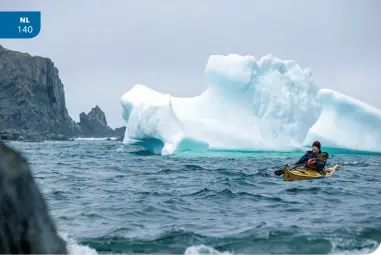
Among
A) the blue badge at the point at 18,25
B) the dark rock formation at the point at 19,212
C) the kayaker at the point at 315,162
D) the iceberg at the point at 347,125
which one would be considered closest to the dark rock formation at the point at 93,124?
the iceberg at the point at 347,125

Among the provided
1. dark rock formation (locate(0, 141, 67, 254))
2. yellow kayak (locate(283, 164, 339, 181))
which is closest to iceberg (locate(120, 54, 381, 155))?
yellow kayak (locate(283, 164, 339, 181))

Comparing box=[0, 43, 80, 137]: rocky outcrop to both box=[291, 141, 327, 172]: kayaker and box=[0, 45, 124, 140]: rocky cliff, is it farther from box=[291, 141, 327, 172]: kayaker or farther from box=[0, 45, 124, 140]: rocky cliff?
box=[291, 141, 327, 172]: kayaker

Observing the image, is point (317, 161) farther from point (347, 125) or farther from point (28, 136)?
point (28, 136)

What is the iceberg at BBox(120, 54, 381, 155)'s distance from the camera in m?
24.0

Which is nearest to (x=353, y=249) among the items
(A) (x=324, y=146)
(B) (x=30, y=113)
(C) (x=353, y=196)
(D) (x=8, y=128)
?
(C) (x=353, y=196)

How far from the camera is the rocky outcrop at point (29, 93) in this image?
29297 mm

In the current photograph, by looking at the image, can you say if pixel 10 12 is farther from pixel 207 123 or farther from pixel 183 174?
pixel 207 123

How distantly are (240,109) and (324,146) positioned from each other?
16.0 feet

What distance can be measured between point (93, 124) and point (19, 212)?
63.1 m

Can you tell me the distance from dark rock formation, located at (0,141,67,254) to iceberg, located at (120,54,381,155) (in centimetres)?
2104

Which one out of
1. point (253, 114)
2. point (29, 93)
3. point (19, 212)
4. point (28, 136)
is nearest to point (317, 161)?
point (19, 212)

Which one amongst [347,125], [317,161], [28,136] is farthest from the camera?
[28,136]

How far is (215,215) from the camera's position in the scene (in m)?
7.58

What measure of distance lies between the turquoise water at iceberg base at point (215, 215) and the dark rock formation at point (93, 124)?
51513mm
